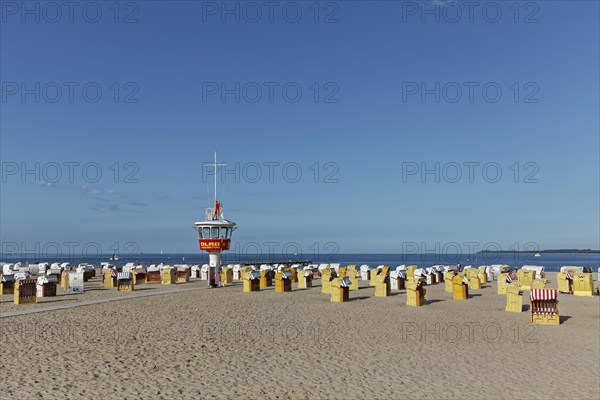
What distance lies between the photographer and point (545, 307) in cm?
1650

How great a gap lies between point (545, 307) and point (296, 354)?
9.53 m

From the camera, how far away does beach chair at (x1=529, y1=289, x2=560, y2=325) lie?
16.4 meters

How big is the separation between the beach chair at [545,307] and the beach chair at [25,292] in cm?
1975

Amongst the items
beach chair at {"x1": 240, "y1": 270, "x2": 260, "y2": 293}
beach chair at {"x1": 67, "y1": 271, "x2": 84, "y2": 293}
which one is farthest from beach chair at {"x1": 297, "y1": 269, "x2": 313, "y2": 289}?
beach chair at {"x1": 67, "y1": 271, "x2": 84, "y2": 293}

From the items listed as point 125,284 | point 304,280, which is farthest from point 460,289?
point 125,284

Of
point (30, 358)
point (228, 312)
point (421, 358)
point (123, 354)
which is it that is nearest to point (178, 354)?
point (123, 354)

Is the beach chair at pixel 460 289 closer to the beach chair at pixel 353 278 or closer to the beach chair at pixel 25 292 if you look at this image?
the beach chair at pixel 353 278

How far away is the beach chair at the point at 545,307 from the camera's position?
53.9 ft

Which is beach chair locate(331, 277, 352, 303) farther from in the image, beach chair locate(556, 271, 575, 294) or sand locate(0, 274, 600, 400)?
beach chair locate(556, 271, 575, 294)

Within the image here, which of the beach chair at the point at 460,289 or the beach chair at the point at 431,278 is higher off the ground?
the beach chair at the point at 460,289

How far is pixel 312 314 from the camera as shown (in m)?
18.4

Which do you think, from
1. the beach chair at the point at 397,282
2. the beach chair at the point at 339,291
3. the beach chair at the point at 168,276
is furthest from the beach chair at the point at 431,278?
the beach chair at the point at 168,276

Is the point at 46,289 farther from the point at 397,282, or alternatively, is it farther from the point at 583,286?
the point at 583,286

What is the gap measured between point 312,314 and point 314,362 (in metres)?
7.46
